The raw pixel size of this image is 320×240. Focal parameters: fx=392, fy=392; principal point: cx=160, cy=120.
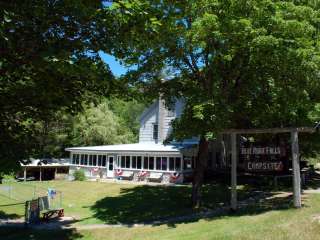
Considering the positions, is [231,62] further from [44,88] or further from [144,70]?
[44,88]

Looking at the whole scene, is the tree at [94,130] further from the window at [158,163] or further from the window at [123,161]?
the window at [158,163]

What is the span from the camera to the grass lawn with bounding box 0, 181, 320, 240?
40.0 feet

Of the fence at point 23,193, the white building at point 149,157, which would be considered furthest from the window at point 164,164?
the fence at point 23,193

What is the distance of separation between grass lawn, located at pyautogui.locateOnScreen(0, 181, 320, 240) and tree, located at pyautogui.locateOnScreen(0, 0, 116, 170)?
6223mm

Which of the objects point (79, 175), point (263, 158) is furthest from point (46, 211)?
point (79, 175)

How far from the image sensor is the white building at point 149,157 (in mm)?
31250

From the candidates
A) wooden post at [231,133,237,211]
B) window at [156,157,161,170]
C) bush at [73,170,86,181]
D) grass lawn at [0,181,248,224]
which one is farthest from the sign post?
bush at [73,170,86,181]

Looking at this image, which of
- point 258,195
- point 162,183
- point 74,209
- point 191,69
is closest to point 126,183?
point 162,183

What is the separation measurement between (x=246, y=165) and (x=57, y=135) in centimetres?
3474

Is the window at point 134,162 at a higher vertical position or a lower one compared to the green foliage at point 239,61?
lower

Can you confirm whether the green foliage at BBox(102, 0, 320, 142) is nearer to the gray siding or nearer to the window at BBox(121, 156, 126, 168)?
the gray siding

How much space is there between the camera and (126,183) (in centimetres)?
3181

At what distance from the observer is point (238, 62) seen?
17.6 metres

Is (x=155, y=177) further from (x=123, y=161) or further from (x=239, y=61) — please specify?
(x=239, y=61)
